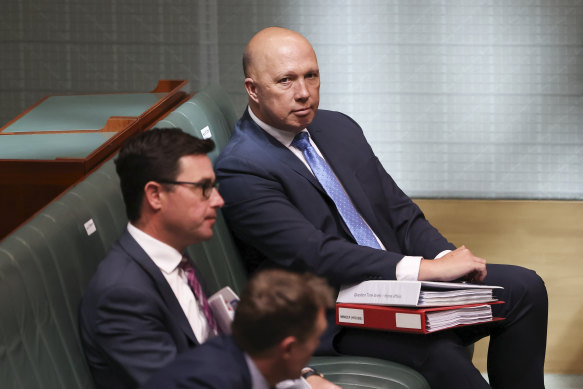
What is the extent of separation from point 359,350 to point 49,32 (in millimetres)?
2367

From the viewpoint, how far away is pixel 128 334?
1.56 metres

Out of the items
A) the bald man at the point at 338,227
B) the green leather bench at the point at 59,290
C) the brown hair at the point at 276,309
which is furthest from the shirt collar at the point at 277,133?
the brown hair at the point at 276,309

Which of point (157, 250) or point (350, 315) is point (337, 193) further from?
point (157, 250)

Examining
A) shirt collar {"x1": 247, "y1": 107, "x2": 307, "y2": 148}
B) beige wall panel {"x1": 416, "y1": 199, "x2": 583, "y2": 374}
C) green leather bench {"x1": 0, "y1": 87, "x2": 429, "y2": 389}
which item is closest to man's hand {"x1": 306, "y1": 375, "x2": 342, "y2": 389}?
green leather bench {"x1": 0, "y1": 87, "x2": 429, "y2": 389}

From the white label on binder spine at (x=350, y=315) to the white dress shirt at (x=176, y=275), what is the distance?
1.71 feet

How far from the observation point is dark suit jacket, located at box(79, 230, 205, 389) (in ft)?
5.13

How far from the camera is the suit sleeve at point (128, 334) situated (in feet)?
5.12

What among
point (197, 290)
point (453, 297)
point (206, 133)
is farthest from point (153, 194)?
point (206, 133)

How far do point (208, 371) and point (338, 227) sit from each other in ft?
3.96

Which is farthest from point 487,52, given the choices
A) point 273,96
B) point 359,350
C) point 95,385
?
point 95,385

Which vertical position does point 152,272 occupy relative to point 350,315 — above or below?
above

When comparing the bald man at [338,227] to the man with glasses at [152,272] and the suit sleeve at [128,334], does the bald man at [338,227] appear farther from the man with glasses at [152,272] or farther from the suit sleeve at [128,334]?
the suit sleeve at [128,334]

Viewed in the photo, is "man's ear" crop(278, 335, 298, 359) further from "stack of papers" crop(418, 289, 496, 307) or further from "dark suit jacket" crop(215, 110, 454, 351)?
"dark suit jacket" crop(215, 110, 454, 351)

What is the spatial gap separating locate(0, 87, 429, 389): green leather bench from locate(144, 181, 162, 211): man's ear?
0.17 m
